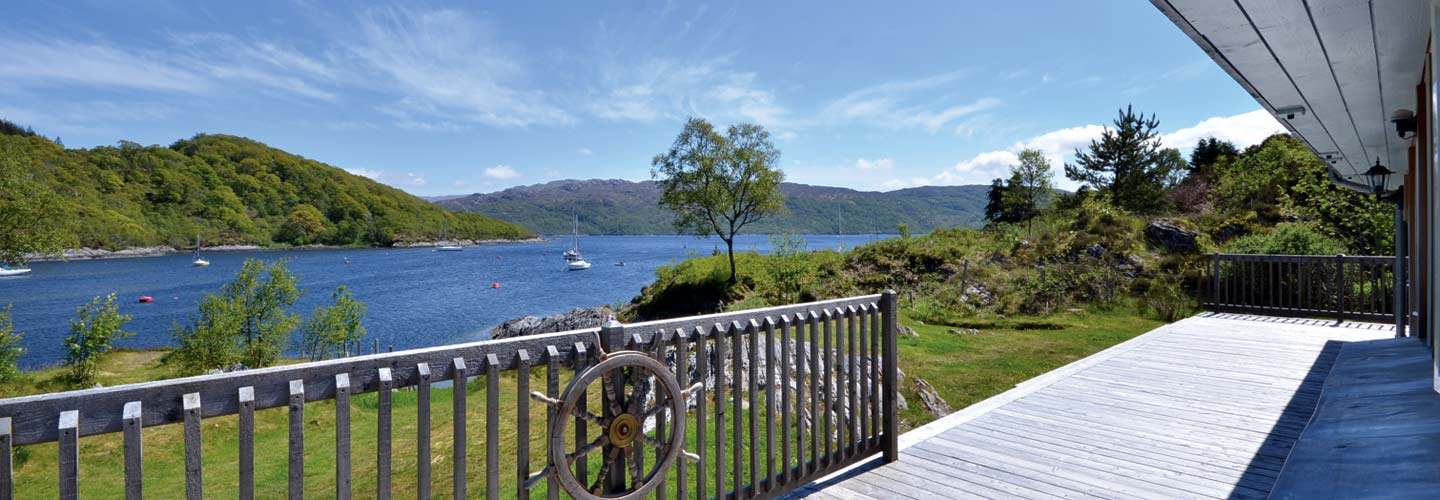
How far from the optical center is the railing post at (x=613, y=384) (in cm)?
232

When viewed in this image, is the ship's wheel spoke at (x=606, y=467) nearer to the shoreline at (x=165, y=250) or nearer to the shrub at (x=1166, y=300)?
the shrub at (x=1166, y=300)

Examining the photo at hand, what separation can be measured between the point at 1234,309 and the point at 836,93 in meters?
22.0

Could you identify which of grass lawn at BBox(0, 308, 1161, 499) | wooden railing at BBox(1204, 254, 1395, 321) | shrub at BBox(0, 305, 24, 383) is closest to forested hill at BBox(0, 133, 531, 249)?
shrub at BBox(0, 305, 24, 383)

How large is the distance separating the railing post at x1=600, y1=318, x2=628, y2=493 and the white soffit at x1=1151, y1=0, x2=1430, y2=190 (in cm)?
239

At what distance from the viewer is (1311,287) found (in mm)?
9477

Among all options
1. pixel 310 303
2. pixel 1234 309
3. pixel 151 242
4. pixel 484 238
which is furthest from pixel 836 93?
pixel 484 238

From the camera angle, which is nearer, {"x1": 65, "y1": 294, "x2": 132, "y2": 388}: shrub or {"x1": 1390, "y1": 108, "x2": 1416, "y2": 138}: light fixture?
{"x1": 1390, "y1": 108, "x2": 1416, "y2": 138}: light fixture

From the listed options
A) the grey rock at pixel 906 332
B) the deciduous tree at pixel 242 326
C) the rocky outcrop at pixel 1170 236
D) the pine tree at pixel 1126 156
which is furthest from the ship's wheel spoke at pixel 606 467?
the pine tree at pixel 1126 156

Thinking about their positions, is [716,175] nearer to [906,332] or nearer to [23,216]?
[906,332]

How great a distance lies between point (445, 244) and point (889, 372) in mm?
113863

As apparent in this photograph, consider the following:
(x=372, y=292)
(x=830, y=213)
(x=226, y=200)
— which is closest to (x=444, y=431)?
(x=372, y=292)

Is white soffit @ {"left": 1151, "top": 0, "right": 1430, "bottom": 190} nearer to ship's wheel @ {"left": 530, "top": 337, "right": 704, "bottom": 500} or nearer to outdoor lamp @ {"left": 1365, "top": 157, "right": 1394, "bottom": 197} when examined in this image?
ship's wheel @ {"left": 530, "top": 337, "right": 704, "bottom": 500}

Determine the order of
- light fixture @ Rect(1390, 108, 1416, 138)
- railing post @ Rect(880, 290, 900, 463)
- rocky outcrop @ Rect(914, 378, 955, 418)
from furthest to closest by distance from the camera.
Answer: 1. rocky outcrop @ Rect(914, 378, 955, 418)
2. light fixture @ Rect(1390, 108, 1416, 138)
3. railing post @ Rect(880, 290, 900, 463)

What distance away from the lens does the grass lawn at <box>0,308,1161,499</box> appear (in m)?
5.91
